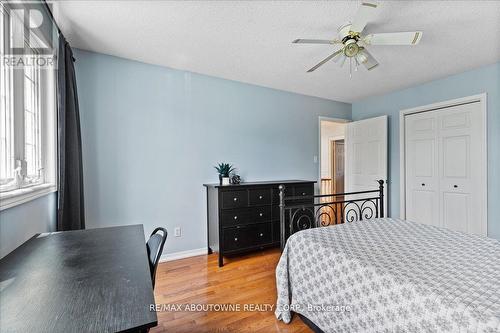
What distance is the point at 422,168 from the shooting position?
3537 mm

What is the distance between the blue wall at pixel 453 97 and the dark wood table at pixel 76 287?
12.7 feet

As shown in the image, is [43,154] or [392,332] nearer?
[392,332]

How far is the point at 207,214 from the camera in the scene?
10.3 feet

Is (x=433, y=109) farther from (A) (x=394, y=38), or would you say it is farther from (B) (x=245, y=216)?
(B) (x=245, y=216)

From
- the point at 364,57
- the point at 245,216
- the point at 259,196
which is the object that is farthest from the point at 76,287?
the point at 364,57

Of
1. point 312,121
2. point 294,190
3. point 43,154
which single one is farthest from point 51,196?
point 312,121

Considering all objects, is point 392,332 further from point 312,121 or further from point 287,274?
point 312,121

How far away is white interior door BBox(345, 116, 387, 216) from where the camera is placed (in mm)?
3862

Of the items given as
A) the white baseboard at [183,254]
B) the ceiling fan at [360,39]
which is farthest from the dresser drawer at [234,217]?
the ceiling fan at [360,39]

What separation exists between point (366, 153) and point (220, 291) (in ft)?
10.9

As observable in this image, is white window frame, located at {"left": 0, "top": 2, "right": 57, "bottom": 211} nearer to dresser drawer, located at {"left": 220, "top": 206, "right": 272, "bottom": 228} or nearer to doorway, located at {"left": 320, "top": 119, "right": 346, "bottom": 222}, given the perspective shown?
dresser drawer, located at {"left": 220, "top": 206, "right": 272, "bottom": 228}

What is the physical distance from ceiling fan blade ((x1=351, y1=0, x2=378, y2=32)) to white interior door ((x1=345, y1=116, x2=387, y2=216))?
8.31 ft

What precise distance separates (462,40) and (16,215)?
3.80 metres

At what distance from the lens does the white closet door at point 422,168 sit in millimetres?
3404
